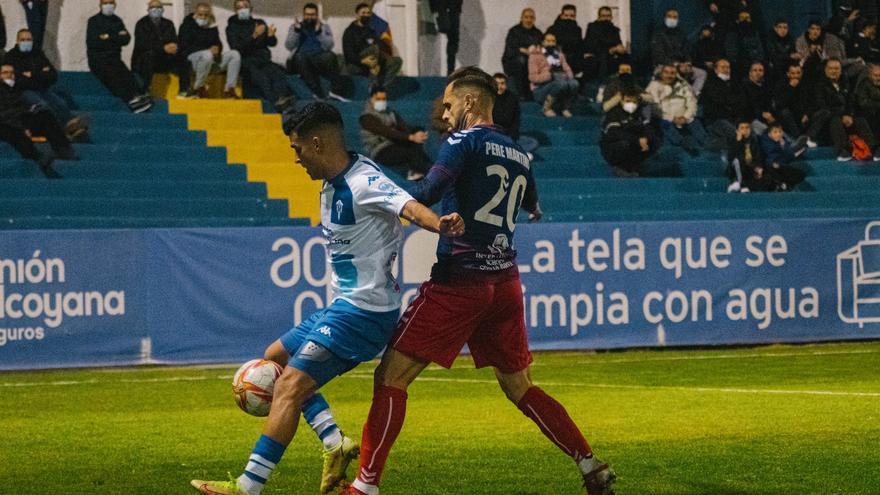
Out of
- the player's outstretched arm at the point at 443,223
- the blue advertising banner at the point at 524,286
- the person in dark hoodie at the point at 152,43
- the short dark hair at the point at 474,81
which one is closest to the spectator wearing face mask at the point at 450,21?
the person in dark hoodie at the point at 152,43

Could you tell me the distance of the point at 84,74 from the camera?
886 inches

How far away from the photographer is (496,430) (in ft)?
35.6

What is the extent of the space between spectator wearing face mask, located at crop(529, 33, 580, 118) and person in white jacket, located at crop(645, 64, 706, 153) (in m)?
1.27

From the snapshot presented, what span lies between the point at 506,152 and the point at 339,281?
3.39 ft

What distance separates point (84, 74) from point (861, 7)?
46.2 ft

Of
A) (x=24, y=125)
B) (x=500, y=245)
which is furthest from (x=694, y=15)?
(x=500, y=245)

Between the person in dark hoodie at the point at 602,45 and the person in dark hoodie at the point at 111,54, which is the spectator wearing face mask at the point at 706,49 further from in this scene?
the person in dark hoodie at the point at 111,54

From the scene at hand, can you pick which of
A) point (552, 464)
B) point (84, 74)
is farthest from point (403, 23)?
point (552, 464)

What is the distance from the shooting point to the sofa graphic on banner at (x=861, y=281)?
63.1ft

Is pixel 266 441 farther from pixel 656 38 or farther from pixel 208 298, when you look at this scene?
pixel 656 38

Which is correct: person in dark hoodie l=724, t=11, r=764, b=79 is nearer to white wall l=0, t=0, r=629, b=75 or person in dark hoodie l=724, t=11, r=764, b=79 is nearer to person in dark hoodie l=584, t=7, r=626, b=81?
white wall l=0, t=0, r=629, b=75

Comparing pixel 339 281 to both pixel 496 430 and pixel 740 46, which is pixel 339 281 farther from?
pixel 740 46

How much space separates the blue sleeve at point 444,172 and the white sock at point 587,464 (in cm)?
148

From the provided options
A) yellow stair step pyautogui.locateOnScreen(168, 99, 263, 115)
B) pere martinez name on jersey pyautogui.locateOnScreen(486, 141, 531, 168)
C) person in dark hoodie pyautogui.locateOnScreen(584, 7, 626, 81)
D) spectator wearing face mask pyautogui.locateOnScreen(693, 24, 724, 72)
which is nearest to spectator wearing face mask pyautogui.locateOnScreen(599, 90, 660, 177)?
person in dark hoodie pyautogui.locateOnScreen(584, 7, 626, 81)
